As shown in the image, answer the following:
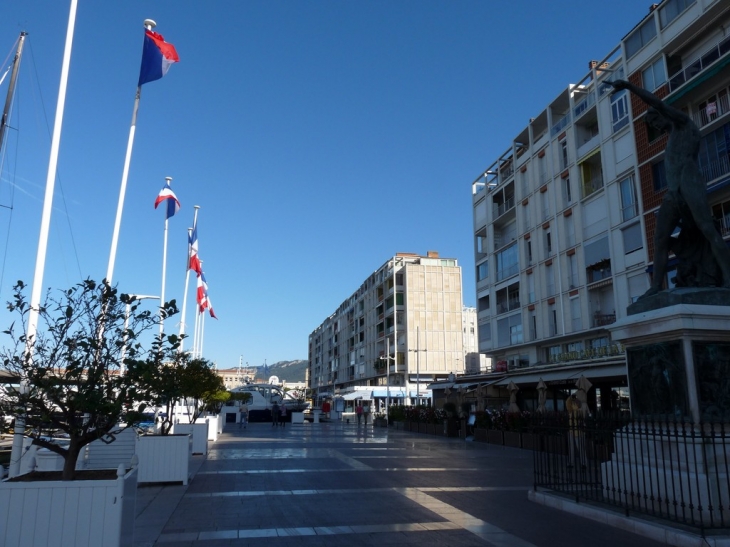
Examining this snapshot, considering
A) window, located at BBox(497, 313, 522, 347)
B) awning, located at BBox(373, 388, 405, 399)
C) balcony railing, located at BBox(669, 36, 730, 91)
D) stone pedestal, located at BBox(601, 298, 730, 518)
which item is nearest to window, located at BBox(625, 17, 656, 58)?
balcony railing, located at BBox(669, 36, 730, 91)

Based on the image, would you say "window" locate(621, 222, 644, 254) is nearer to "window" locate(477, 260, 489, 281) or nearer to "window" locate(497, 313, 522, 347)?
"window" locate(497, 313, 522, 347)

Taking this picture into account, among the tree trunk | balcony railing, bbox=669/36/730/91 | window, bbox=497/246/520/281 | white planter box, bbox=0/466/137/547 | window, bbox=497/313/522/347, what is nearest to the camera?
white planter box, bbox=0/466/137/547

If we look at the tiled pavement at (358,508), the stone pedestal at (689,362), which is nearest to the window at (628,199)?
the tiled pavement at (358,508)

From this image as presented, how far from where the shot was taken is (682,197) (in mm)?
8352

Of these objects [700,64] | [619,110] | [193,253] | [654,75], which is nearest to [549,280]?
[619,110]

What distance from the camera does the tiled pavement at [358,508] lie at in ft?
23.4

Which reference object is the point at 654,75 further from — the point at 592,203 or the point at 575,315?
the point at 575,315

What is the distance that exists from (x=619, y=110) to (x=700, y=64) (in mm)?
5862

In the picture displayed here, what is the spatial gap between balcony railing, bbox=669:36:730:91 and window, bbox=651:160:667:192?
12.0ft

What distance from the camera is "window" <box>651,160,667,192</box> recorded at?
96.0 ft

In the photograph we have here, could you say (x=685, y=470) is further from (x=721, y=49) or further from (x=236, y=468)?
(x=721, y=49)

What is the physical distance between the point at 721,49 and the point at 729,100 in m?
2.30

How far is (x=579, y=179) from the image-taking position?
120 ft

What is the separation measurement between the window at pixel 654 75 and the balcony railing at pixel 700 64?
2.81 ft
